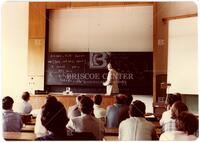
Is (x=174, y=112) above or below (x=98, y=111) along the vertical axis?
above

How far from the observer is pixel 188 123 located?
2.00m

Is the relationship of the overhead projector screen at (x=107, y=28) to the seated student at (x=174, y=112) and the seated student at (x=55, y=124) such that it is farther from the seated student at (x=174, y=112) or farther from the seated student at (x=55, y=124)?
the seated student at (x=55, y=124)

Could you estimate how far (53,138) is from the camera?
6.00 feet

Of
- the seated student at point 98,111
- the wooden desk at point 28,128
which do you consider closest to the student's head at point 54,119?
the wooden desk at point 28,128

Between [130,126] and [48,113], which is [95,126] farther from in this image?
[48,113]

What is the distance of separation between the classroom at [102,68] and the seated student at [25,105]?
0.01 meters

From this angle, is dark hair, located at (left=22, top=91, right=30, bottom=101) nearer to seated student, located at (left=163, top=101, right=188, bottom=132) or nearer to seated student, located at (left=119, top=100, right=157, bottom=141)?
seated student, located at (left=119, top=100, right=157, bottom=141)

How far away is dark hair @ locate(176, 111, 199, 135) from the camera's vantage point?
1983mm

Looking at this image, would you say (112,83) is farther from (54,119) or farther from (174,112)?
(54,119)

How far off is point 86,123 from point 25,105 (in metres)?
0.97

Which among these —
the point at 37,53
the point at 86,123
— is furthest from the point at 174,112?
the point at 37,53

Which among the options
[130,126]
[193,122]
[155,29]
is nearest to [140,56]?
[155,29]

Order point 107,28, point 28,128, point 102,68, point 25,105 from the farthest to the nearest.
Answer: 1. point 107,28
2. point 102,68
3. point 25,105
4. point 28,128

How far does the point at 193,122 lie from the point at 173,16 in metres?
4.11
